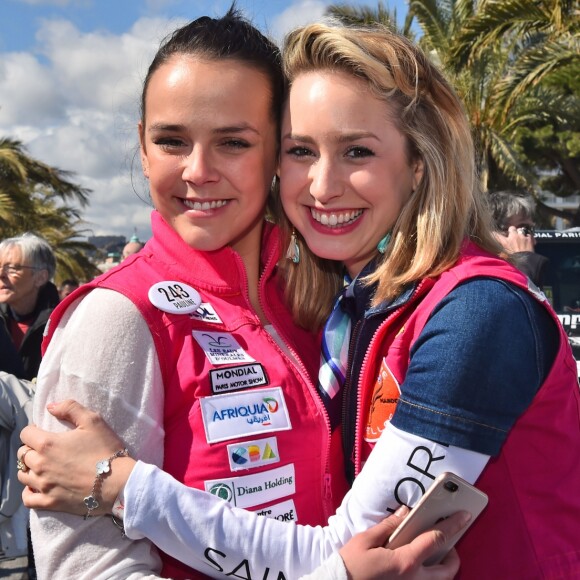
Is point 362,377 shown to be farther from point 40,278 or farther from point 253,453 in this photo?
point 40,278

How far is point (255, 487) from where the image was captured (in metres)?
1.79

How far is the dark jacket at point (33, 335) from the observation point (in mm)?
4431

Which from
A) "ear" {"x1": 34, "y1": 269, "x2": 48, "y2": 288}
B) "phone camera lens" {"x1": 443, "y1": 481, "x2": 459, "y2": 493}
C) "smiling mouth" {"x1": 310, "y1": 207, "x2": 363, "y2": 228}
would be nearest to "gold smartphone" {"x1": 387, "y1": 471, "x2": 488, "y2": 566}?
"phone camera lens" {"x1": 443, "y1": 481, "x2": 459, "y2": 493}

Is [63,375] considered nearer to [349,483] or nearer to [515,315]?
[349,483]

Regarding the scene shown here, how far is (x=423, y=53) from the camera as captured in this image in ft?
7.06

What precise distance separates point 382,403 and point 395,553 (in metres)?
0.36

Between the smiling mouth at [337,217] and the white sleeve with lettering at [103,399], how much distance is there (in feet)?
2.36

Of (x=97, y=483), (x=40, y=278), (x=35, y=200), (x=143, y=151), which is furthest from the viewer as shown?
(x=35, y=200)

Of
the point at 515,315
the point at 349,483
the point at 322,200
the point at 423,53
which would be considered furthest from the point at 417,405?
the point at 423,53

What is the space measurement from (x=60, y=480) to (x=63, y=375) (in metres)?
0.25

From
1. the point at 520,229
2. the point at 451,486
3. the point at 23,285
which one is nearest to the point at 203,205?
the point at 451,486

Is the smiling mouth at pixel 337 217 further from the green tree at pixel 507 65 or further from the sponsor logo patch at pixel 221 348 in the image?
the green tree at pixel 507 65

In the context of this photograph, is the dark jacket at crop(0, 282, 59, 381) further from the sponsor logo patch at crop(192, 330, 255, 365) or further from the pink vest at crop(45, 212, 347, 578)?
the sponsor logo patch at crop(192, 330, 255, 365)

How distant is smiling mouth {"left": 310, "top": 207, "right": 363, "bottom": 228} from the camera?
216 centimetres
